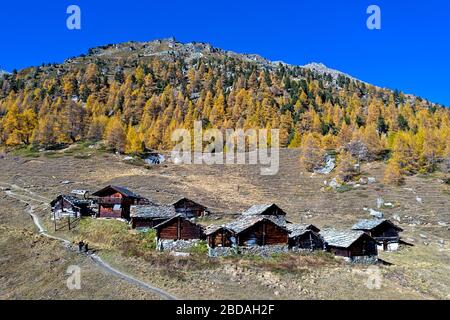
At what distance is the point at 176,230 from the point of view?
47.3m

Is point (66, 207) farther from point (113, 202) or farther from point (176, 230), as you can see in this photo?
point (176, 230)

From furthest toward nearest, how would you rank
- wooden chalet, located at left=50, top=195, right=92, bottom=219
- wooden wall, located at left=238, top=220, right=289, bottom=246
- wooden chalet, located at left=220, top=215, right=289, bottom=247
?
wooden chalet, located at left=50, top=195, right=92, bottom=219
wooden wall, located at left=238, top=220, right=289, bottom=246
wooden chalet, located at left=220, top=215, right=289, bottom=247

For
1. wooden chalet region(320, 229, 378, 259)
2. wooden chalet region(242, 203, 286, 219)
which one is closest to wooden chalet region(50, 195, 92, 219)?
wooden chalet region(242, 203, 286, 219)

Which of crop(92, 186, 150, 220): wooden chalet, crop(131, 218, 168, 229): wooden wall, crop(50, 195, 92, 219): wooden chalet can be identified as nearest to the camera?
crop(131, 218, 168, 229): wooden wall

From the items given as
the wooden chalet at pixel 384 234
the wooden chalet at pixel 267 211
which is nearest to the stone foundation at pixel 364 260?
the wooden chalet at pixel 384 234

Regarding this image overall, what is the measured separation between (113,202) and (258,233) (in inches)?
978

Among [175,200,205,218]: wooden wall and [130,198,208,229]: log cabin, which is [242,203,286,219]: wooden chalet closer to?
[175,200,205,218]: wooden wall

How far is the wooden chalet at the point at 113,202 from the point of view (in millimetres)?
61594

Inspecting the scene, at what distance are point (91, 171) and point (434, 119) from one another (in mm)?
131266

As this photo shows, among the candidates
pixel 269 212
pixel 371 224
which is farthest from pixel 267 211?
pixel 371 224

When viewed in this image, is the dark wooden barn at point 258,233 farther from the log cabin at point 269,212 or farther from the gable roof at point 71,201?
the gable roof at point 71,201

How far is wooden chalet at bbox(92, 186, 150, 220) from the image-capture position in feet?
202
